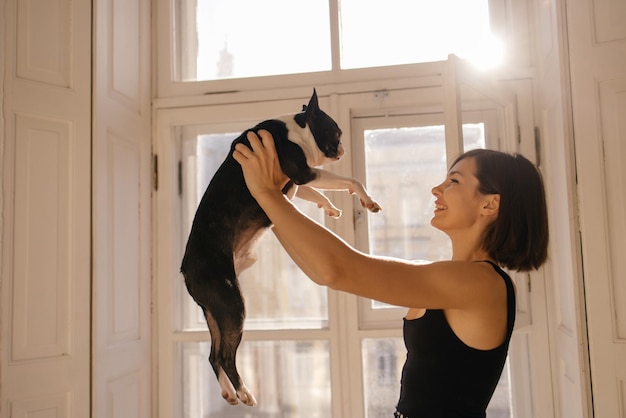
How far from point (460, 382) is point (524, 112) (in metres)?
1.50

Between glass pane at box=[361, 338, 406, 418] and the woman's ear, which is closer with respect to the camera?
the woman's ear

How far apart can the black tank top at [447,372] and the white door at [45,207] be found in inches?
52.5

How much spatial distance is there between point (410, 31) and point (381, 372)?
4.78 ft

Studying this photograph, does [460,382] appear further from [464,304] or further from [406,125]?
[406,125]

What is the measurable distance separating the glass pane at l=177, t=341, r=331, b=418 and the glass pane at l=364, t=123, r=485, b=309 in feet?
1.20

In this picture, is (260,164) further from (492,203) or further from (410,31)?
(410,31)

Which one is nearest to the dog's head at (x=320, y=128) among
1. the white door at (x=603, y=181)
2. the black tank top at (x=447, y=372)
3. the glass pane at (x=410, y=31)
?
the black tank top at (x=447, y=372)

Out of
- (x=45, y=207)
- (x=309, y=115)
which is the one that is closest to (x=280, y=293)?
(x=45, y=207)

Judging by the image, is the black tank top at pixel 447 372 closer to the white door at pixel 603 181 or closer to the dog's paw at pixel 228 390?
the dog's paw at pixel 228 390

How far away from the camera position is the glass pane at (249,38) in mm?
2516

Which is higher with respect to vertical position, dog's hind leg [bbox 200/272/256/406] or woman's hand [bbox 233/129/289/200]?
woman's hand [bbox 233/129/289/200]

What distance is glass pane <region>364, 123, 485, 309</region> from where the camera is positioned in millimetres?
2355

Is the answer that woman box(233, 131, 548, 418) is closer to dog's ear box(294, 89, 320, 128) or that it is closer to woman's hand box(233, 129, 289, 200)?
woman's hand box(233, 129, 289, 200)

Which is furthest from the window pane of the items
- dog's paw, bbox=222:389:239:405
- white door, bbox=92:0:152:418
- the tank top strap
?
dog's paw, bbox=222:389:239:405
